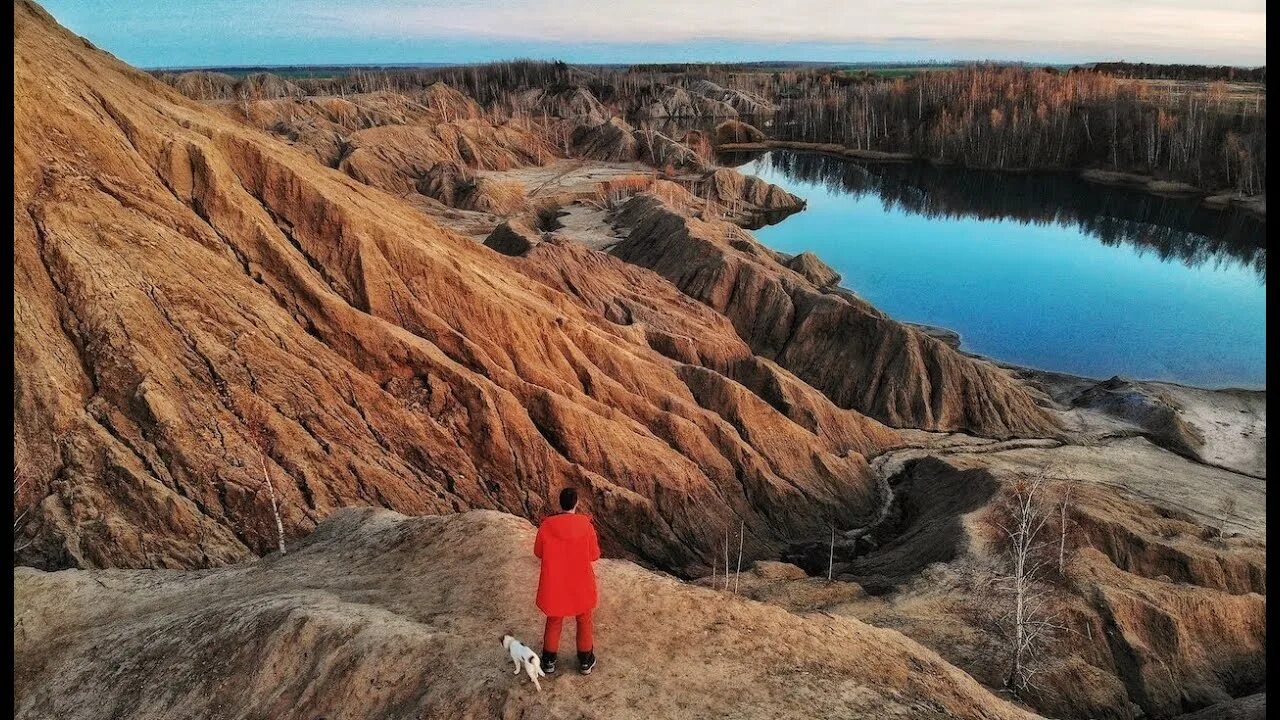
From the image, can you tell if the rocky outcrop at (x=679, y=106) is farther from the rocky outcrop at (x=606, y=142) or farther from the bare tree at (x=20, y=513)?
the bare tree at (x=20, y=513)

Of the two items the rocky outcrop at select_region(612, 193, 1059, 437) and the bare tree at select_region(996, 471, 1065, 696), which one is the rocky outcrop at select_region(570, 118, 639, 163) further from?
the bare tree at select_region(996, 471, 1065, 696)

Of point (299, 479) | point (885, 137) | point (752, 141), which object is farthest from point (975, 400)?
point (752, 141)

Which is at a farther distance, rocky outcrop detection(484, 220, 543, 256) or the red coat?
rocky outcrop detection(484, 220, 543, 256)

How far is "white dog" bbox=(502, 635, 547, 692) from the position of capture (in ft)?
24.2

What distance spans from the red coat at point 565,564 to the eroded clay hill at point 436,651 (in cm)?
96

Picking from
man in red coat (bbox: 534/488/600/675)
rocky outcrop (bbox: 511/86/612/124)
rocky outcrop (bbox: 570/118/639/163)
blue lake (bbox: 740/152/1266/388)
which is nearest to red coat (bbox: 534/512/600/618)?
man in red coat (bbox: 534/488/600/675)

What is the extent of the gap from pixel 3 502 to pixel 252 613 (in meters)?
2.99

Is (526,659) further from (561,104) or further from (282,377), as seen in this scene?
(561,104)

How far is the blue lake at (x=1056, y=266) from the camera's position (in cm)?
4309

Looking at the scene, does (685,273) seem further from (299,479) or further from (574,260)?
(299,479)

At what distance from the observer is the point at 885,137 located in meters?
114

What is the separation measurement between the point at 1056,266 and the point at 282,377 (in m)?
59.8

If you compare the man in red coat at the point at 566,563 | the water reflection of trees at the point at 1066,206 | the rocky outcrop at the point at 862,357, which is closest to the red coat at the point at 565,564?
the man in red coat at the point at 566,563

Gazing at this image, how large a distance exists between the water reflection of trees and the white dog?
6906cm
